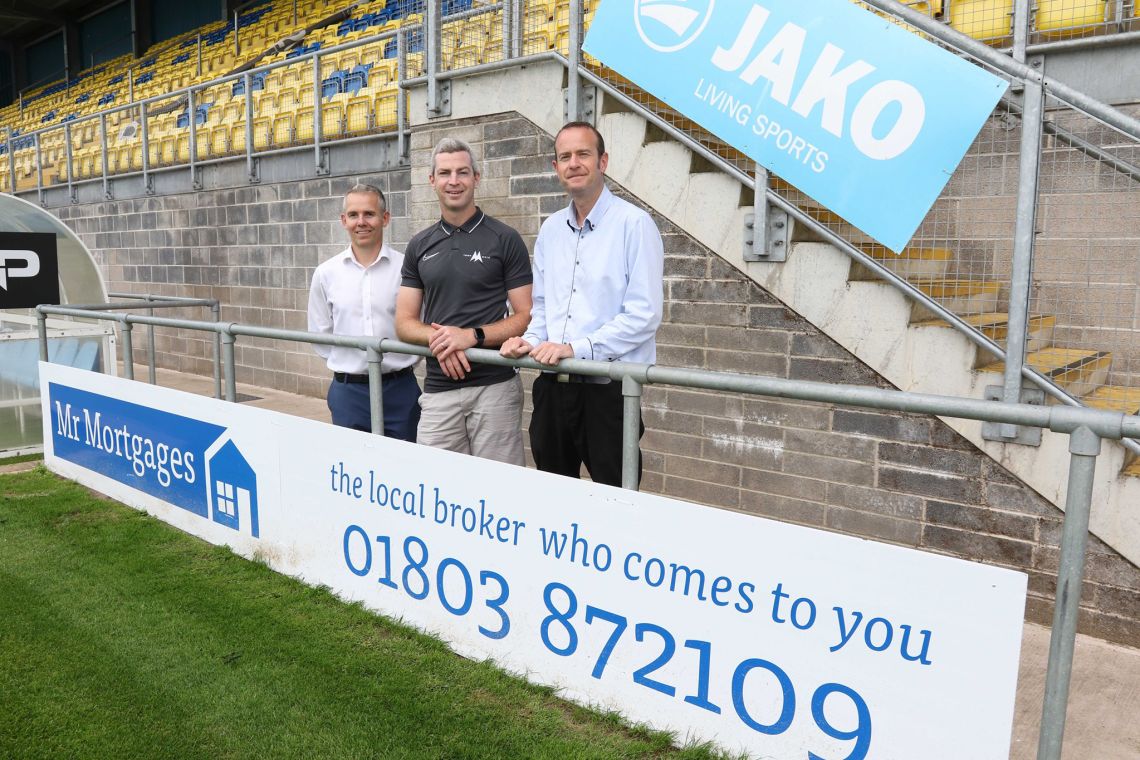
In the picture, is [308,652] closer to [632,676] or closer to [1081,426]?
[632,676]

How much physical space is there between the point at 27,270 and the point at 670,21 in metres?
5.93

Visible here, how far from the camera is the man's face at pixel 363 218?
4.00 metres

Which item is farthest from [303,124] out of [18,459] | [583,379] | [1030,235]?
[1030,235]

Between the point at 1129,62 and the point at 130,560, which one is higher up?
the point at 1129,62

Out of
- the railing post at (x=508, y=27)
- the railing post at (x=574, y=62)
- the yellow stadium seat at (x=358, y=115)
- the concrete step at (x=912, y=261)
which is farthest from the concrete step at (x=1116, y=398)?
the yellow stadium seat at (x=358, y=115)

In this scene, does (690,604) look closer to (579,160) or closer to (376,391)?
(579,160)

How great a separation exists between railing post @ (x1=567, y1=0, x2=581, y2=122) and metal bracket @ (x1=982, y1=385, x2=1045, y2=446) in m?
2.96

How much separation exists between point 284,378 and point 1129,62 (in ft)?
27.4

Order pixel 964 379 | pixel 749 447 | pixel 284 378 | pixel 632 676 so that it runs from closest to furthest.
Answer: pixel 632 676 → pixel 964 379 → pixel 749 447 → pixel 284 378

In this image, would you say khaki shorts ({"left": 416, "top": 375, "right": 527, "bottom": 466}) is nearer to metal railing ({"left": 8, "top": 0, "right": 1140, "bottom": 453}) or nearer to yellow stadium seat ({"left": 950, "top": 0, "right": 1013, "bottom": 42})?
metal railing ({"left": 8, "top": 0, "right": 1140, "bottom": 453})

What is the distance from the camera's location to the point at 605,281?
3135 millimetres

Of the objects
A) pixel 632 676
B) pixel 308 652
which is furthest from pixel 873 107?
pixel 308 652

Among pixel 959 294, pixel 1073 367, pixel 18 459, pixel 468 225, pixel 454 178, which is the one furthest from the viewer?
pixel 18 459

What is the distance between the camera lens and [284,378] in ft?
32.7
